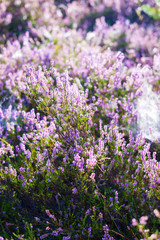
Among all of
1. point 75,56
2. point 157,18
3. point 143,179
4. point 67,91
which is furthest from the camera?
point 157,18

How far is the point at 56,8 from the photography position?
5.51 m

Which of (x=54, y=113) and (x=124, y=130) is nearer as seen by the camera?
(x=54, y=113)

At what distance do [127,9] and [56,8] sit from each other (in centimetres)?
188

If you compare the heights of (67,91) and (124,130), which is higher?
(67,91)

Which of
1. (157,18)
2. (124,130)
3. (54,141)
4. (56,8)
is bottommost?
(54,141)

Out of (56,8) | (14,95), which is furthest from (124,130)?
(56,8)

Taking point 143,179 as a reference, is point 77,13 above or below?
above

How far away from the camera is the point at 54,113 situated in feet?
6.88

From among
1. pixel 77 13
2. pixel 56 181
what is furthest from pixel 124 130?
pixel 77 13

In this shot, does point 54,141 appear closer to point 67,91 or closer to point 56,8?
point 67,91

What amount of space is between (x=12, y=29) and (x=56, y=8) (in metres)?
1.39

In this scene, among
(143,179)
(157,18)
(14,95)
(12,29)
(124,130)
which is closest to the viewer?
(143,179)

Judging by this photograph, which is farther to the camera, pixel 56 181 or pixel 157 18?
pixel 157 18

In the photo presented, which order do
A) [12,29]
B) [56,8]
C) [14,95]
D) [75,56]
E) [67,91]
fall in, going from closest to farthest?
[67,91]
[14,95]
[75,56]
[12,29]
[56,8]
